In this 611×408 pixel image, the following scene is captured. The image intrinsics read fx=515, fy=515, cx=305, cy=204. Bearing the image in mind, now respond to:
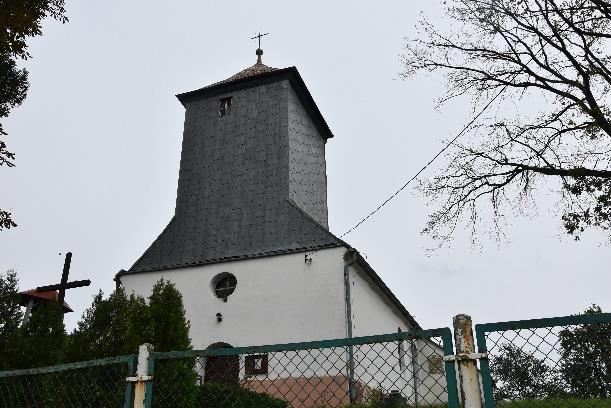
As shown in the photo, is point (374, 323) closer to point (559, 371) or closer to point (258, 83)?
point (258, 83)

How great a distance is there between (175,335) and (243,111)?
9463 mm

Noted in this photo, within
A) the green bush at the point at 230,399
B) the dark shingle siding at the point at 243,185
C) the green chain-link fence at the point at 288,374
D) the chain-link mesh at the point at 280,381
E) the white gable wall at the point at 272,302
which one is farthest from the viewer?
the dark shingle siding at the point at 243,185

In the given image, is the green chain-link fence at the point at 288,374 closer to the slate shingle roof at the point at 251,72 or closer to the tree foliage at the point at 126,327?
the tree foliage at the point at 126,327

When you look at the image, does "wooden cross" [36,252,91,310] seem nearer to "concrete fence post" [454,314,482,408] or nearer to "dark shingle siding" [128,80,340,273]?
"dark shingle siding" [128,80,340,273]

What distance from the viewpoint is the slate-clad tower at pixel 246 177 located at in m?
13.4

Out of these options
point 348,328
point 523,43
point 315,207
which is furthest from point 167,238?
point 523,43

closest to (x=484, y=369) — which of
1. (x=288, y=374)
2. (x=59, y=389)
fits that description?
(x=59, y=389)

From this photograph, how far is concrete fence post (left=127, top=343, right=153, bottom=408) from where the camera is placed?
2.92 m

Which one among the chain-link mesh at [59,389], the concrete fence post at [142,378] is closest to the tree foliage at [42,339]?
the chain-link mesh at [59,389]

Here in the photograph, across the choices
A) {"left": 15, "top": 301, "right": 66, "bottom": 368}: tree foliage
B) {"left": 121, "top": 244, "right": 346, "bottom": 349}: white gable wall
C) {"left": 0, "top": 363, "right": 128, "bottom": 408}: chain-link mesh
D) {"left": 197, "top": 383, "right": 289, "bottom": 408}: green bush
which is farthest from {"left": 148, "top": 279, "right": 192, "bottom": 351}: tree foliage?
{"left": 121, "top": 244, "right": 346, "bottom": 349}: white gable wall

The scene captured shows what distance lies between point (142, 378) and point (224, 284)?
10.1 m

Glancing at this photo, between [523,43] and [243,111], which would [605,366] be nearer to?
[523,43]

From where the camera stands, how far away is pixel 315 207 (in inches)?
627

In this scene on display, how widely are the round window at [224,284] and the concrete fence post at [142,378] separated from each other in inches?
384
